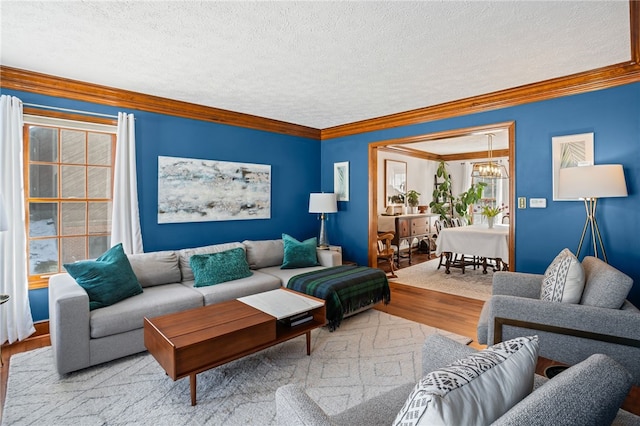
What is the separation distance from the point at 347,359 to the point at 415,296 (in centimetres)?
214

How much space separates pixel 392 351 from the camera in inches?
116

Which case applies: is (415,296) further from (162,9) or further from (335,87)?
(162,9)

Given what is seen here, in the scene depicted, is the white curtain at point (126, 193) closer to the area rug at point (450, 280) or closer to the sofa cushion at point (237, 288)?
the sofa cushion at point (237, 288)

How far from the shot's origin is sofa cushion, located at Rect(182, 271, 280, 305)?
332cm

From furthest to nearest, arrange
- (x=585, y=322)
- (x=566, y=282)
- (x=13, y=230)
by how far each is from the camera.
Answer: (x=13, y=230), (x=566, y=282), (x=585, y=322)

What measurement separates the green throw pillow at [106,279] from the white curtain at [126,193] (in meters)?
0.56

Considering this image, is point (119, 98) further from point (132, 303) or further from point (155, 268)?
point (132, 303)

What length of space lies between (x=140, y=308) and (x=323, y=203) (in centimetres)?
299

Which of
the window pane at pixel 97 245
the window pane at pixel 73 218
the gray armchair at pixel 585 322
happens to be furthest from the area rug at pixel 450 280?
the window pane at pixel 73 218

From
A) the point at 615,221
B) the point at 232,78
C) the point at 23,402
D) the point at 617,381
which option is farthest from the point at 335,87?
the point at 23,402

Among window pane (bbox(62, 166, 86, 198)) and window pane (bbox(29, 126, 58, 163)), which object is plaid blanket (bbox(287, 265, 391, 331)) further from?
window pane (bbox(29, 126, 58, 163))

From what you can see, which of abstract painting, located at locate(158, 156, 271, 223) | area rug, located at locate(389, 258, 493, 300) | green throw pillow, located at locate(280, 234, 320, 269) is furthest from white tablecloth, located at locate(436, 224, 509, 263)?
abstract painting, located at locate(158, 156, 271, 223)

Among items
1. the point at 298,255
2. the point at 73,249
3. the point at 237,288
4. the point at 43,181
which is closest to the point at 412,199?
the point at 298,255

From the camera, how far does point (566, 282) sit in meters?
2.32
